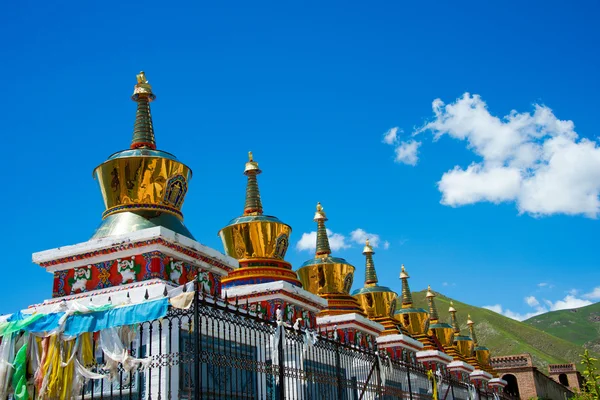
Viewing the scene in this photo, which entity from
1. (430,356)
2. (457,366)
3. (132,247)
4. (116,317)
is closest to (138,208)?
(132,247)

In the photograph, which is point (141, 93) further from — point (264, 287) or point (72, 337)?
point (72, 337)

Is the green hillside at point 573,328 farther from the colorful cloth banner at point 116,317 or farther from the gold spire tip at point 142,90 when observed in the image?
the colorful cloth banner at point 116,317

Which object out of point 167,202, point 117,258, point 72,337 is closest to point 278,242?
point 167,202

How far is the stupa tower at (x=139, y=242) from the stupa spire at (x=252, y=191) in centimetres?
606

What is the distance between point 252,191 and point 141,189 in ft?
24.5

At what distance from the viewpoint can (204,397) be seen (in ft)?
40.5

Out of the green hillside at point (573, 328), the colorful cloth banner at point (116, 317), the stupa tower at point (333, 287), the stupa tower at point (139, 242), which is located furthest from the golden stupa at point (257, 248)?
the green hillside at point (573, 328)

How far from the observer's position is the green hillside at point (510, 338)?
10231 centimetres

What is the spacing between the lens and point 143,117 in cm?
1691

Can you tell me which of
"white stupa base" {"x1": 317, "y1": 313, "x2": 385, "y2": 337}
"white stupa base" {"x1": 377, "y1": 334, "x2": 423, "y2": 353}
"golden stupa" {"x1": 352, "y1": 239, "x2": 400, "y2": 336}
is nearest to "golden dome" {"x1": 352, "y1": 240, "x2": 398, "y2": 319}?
"golden stupa" {"x1": 352, "y1": 239, "x2": 400, "y2": 336}

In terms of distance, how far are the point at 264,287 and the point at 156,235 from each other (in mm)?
5095

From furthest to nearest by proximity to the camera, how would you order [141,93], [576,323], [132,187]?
[576,323] → [141,93] → [132,187]

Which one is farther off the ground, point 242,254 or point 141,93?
point 141,93

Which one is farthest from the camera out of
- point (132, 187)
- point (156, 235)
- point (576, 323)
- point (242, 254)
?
point (576, 323)
